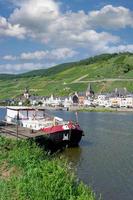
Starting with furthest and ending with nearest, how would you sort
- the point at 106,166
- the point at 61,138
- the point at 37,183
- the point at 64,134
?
the point at 64,134, the point at 61,138, the point at 106,166, the point at 37,183

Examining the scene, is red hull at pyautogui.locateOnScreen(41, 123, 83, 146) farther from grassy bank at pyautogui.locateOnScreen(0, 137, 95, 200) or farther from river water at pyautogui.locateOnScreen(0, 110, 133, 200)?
grassy bank at pyautogui.locateOnScreen(0, 137, 95, 200)

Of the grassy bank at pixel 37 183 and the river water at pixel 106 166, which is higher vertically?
the grassy bank at pixel 37 183

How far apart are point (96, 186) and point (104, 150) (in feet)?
65.1

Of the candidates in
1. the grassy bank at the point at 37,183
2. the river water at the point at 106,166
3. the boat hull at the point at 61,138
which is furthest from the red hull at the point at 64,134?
the grassy bank at the point at 37,183

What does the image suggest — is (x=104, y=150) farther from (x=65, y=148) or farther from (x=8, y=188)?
(x=8, y=188)

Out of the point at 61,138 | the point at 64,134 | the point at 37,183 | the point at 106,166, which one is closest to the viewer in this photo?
the point at 37,183

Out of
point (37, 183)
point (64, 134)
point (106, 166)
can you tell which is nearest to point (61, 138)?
point (64, 134)

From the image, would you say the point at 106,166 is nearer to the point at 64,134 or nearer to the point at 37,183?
the point at 64,134

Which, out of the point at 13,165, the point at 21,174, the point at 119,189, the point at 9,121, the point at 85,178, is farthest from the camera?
the point at 9,121

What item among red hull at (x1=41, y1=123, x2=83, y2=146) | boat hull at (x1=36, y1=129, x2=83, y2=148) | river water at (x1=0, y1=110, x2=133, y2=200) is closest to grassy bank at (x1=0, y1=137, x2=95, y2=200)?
river water at (x1=0, y1=110, x2=133, y2=200)

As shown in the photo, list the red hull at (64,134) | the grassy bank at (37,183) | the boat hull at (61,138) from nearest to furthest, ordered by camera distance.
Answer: the grassy bank at (37,183)
the boat hull at (61,138)
the red hull at (64,134)

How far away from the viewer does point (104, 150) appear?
48938mm

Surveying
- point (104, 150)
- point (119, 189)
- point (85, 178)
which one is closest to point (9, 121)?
point (104, 150)

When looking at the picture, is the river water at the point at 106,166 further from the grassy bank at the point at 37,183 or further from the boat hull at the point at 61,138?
the grassy bank at the point at 37,183
